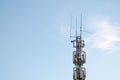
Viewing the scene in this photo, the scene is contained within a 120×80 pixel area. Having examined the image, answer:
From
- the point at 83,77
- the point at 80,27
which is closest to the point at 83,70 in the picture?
the point at 83,77

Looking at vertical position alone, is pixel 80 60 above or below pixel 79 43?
below

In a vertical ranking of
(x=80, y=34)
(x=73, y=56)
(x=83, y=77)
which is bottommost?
(x=83, y=77)

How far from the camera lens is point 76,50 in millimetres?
51781

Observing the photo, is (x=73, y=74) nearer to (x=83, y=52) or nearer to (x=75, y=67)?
(x=75, y=67)

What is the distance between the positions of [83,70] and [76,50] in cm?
398

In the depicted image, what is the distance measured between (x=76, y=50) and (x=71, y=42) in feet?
5.84

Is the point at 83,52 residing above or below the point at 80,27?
below

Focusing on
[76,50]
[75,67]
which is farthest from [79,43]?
[75,67]

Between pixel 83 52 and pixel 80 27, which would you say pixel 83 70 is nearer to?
pixel 83 52

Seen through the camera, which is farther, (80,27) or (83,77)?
(80,27)

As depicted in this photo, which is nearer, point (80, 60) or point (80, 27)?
point (80, 60)

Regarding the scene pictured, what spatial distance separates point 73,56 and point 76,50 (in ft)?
4.13

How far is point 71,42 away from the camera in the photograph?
52.5m

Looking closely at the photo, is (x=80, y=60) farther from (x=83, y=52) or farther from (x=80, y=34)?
(x=80, y=34)
